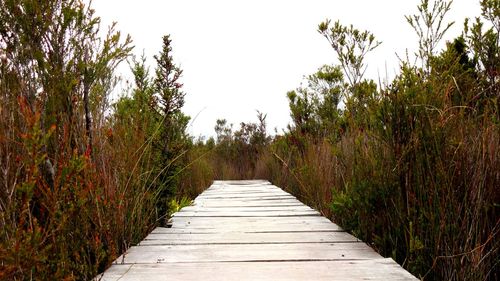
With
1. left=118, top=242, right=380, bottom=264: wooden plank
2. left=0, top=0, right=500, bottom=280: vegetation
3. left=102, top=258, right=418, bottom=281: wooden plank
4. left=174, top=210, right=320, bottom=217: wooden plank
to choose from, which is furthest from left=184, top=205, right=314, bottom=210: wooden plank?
left=102, top=258, right=418, bottom=281: wooden plank

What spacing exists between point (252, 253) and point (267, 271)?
355 millimetres

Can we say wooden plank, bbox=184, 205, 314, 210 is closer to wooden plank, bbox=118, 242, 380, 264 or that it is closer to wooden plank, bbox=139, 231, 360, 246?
wooden plank, bbox=139, 231, 360, 246

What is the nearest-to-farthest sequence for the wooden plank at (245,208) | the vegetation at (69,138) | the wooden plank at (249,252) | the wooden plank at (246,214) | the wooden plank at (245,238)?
the vegetation at (69,138) < the wooden plank at (249,252) < the wooden plank at (245,238) < the wooden plank at (246,214) < the wooden plank at (245,208)

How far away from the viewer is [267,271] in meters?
1.91

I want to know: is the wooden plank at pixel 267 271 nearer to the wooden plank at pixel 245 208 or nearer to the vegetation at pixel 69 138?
the vegetation at pixel 69 138

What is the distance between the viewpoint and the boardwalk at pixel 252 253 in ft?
6.10

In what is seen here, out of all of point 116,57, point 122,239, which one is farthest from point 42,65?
point 122,239

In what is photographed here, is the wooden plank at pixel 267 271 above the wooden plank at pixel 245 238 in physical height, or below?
below

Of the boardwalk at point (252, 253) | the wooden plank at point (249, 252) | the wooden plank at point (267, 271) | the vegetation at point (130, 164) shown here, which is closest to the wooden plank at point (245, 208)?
the boardwalk at point (252, 253)

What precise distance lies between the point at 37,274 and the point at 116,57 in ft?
4.21

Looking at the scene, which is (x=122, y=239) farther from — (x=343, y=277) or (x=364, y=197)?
(x=364, y=197)

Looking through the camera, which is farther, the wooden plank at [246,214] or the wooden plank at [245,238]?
the wooden plank at [246,214]

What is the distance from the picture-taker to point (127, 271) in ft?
6.12

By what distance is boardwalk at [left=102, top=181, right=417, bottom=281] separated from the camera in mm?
1860
